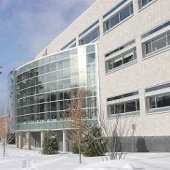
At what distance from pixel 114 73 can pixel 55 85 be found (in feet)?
31.4

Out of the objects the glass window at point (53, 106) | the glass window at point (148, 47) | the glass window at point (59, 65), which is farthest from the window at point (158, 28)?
the glass window at point (53, 106)

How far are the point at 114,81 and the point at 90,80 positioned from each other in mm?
4269

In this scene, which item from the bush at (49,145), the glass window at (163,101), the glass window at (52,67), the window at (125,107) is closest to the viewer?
the glass window at (163,101)

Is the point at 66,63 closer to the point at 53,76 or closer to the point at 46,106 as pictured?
the point at 53,76

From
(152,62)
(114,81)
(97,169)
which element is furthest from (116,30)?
(97,169)

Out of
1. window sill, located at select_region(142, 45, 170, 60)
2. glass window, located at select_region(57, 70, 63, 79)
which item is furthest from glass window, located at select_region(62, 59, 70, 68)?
window sill, located at select_region(142, 45, 170, 60)

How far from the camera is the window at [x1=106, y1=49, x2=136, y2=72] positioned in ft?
109

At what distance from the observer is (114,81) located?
1412 inches

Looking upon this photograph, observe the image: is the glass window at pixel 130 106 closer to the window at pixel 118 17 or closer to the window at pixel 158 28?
the window at pixel 158 28

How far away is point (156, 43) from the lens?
30.0 meters

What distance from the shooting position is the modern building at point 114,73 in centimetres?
2919

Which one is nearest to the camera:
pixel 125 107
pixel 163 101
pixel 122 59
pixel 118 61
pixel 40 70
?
pixel 163 101

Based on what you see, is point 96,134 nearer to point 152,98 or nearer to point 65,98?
point 152,98

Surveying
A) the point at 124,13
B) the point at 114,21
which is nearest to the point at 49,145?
the point at 114,21
